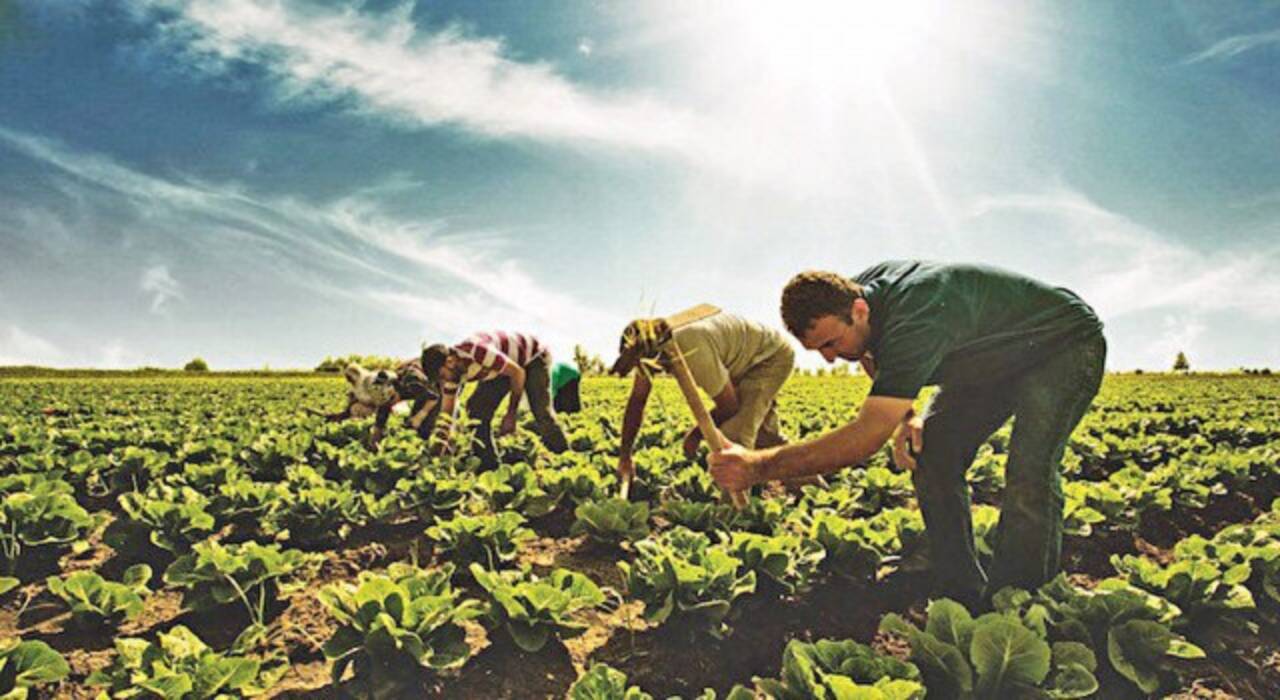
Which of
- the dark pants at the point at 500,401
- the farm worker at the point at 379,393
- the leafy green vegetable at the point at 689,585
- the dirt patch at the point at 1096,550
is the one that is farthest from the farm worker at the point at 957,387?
the farm worker at the point at 379,393

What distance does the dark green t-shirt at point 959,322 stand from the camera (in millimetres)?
2762

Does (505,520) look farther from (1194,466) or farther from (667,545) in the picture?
(1194,466)

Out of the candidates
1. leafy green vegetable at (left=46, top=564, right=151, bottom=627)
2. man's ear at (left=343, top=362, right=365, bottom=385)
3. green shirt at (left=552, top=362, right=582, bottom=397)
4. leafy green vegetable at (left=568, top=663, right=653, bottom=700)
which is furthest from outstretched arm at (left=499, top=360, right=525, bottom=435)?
leafy green vegetable at (left=568, top=663, right=653, bottom=700)

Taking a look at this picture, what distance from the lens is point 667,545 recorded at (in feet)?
12.9

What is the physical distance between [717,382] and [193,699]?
3391 mm

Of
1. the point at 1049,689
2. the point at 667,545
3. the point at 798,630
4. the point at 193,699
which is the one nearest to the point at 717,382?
the point at 667,545

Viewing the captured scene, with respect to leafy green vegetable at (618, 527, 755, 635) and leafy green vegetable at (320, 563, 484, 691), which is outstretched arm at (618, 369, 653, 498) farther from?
leafy green vegetable at (320, 563, 484, 691)

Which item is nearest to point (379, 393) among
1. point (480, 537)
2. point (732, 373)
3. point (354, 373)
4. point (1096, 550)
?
point (354, 373)

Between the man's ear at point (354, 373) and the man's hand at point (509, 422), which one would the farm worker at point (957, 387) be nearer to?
the man's hand at point (509, 422)

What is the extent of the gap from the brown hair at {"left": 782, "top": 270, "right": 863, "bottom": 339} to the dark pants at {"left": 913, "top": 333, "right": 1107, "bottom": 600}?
1131 mm

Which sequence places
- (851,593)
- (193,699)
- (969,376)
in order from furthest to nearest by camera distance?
(851,593), (969,376), (193,699)

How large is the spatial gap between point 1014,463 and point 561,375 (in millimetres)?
5837

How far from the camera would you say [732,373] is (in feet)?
17.6

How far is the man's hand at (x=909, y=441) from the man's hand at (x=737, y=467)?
1.20 m
